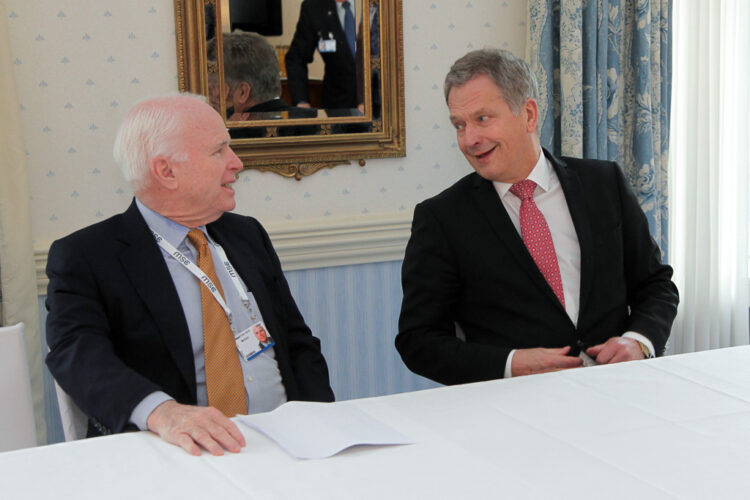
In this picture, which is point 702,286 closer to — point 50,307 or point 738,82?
point 738,82

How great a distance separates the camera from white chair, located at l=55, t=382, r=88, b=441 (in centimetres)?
187

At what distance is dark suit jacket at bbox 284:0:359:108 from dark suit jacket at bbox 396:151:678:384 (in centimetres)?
103

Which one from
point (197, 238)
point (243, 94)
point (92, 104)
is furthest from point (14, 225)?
point (197, 238)

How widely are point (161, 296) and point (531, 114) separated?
1.14m

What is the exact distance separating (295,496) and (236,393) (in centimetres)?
81

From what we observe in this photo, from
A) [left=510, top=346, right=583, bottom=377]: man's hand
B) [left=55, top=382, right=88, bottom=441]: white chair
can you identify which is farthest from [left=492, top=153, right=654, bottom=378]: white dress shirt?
[left=55, top=382, right=88, bottom=441]: white chair

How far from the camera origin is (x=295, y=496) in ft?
4.11

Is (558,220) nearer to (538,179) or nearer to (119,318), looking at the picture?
(538,179)

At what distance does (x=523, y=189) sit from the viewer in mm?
2377

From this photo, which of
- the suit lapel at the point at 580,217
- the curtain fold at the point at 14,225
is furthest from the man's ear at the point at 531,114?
the curtain fold at the point at 14,225

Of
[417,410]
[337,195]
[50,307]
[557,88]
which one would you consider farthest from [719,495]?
[557,88]

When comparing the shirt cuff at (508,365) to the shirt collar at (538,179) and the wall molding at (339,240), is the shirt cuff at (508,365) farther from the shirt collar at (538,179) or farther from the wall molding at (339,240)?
the wall molding at (339,240)

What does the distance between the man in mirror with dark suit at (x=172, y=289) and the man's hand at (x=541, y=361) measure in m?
0.51

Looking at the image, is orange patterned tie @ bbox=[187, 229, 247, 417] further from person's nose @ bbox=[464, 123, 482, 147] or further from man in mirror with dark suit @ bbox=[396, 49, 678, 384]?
person's nose @ bbox=[464, 123, 482, 147]
